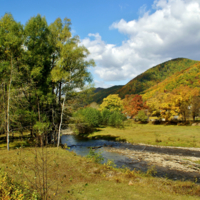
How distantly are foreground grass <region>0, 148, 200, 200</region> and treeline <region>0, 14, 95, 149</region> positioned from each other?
5958 millimetres

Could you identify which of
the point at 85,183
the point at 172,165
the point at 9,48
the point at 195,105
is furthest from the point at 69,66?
the point at 195,105

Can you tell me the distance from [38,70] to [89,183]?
13704 mm

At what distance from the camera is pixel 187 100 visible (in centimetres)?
4759

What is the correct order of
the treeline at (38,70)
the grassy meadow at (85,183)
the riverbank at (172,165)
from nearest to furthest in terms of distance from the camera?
the grassy meadow at (85,183)
the riverbank at (172,165)
the treeline at (38,70)

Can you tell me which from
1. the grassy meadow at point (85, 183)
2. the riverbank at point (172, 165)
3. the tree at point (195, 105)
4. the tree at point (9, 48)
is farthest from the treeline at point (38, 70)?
the tree at point (195, 105)

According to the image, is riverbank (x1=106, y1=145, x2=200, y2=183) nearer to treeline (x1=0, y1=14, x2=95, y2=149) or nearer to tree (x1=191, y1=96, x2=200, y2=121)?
treeline (x1=0, y1=14, x2=95, y2=149)

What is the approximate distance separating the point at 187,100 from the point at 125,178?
45.6m

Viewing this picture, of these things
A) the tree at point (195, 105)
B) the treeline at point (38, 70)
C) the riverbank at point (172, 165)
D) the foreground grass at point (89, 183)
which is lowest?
the riverbank at point (172, 165)

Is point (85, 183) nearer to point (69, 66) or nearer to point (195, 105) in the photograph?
point (69, 66)

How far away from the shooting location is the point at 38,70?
58.1 feet

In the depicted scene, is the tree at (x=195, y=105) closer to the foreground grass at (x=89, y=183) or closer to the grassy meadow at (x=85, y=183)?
the grassy meadow at (x=85, y=183)

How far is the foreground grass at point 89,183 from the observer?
7.79 meters

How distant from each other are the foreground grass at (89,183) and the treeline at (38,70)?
5.96 meters

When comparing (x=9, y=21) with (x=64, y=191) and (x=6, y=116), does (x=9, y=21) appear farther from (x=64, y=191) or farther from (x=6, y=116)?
(x=64, y=191)
